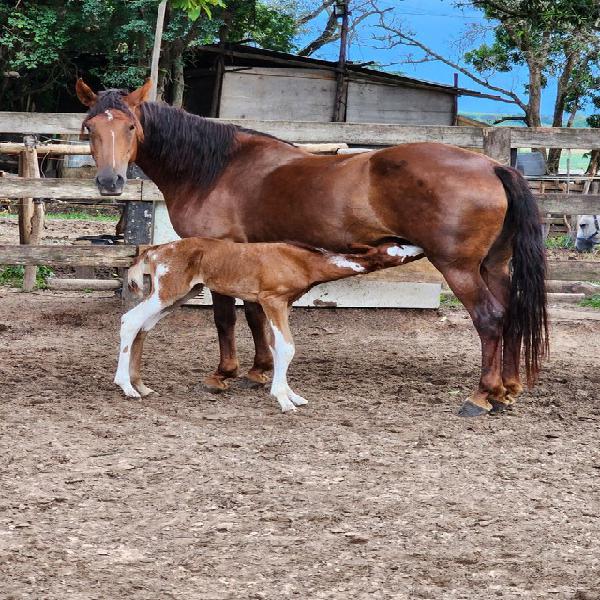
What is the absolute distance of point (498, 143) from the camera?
7980 mm

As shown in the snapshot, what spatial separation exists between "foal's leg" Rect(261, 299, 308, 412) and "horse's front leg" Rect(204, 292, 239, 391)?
2.14ft

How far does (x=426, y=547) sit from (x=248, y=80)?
62.9ft

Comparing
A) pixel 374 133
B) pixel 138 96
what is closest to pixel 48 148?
pixel 374 133

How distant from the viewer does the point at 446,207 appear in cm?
546

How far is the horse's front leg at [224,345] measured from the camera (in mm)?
6184

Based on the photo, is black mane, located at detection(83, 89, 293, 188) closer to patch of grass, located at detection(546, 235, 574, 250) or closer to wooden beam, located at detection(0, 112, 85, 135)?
wooden beam, located at detection(0, 112, 85, 135)

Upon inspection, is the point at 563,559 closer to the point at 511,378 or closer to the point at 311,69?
the point at 511,378

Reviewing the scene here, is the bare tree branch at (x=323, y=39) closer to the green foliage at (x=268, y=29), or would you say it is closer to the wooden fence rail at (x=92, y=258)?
the green foliage at (x=268, y=29)

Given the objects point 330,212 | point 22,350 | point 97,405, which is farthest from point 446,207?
point 22,350

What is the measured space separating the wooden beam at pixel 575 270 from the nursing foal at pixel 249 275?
2658 millimetres

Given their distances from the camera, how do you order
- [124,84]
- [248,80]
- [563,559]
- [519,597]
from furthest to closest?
[248,80] < [124,84] < [563,559] < [519,597]

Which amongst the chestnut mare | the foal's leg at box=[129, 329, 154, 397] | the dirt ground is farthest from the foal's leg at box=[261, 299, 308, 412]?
the foal's leg at box=[129, 329, 154, 397]

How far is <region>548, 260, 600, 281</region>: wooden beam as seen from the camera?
25.7ft

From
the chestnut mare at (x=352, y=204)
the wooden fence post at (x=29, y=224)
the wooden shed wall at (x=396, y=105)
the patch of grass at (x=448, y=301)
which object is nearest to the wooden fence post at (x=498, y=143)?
the patch of grass at (x=448, y=301)
